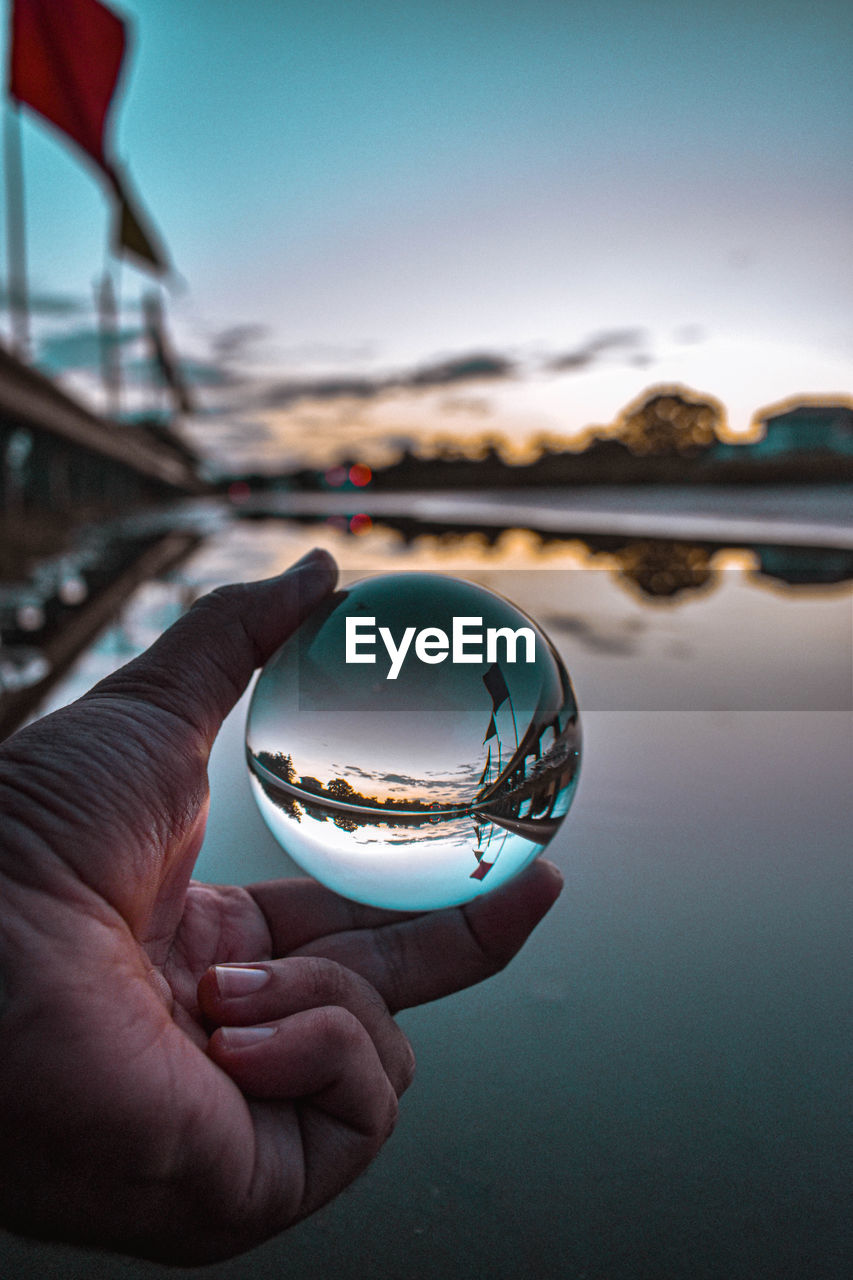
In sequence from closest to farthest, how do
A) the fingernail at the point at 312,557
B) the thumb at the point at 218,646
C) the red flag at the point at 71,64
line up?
the thumb at the point at 218,646
the fingernail at the point at 312,557
the red flag at the point at 71,64

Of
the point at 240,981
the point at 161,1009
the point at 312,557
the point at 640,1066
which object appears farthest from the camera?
the point at 312,557

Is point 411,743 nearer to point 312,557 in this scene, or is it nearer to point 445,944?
point 445,944

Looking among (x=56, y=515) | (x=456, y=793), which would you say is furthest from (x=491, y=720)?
(x=56, y=515)

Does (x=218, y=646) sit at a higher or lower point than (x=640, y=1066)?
higher

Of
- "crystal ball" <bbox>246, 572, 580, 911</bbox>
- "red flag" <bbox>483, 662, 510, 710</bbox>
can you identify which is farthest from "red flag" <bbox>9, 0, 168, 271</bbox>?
"red flag" <bbox>483, 662, 510, 710</bbox>

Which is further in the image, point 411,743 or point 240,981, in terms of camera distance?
point 411,743

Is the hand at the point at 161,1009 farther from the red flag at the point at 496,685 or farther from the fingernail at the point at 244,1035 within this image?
the red flag at the point at 496,685

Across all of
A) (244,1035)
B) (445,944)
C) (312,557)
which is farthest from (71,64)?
(244,1035)

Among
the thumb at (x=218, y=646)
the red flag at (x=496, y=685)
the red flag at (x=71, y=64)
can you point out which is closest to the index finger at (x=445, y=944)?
the red flag at (x=496, y=685)
